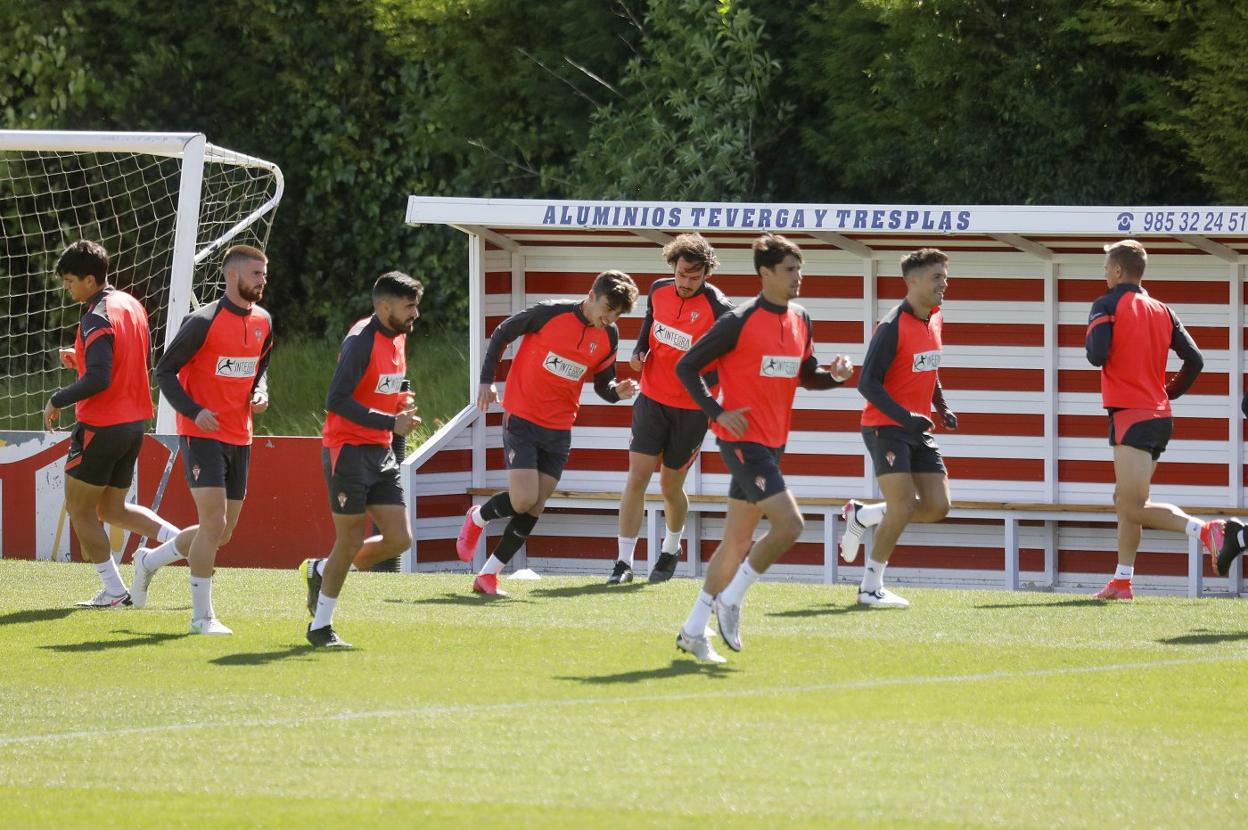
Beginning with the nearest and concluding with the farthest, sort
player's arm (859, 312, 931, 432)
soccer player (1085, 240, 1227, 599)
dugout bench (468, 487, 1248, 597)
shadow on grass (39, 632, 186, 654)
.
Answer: shadow on grass (39, 632, 186, 654) → player's arm (859, 312, 931, 432) → soccer player (1085, 240, 1227, 599) → dugout bench (468, 487, 1248, 597)

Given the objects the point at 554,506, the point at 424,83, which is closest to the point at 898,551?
the point at 554,506

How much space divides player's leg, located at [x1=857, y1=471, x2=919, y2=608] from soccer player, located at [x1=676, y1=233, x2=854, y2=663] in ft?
5.59

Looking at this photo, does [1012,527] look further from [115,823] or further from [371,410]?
[115,823]

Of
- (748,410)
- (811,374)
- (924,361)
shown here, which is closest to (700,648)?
(748,410)

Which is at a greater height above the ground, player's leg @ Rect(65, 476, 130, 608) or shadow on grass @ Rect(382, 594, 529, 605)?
player's leg @ Rect(65, 476, 130, 608)

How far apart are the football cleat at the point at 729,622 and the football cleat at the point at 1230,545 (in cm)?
317

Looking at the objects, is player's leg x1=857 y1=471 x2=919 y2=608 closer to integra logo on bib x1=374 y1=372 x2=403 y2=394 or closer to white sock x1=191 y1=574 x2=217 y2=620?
integra logo on bib x1=374 y1=372 x2=403 y2=394

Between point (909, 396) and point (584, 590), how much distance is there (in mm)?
2340

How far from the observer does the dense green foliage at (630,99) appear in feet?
61.0

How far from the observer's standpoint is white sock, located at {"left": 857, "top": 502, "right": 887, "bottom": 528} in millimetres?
11359

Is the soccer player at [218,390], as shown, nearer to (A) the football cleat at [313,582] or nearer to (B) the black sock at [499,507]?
(A) the football cleat at [313,582]

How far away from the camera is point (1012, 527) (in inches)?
571

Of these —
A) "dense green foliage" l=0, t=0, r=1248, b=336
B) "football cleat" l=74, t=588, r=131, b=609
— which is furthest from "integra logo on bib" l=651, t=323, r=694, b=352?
"dense green foliage" l=0, t=0, r=1248, b=336

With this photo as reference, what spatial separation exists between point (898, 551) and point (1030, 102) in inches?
211
